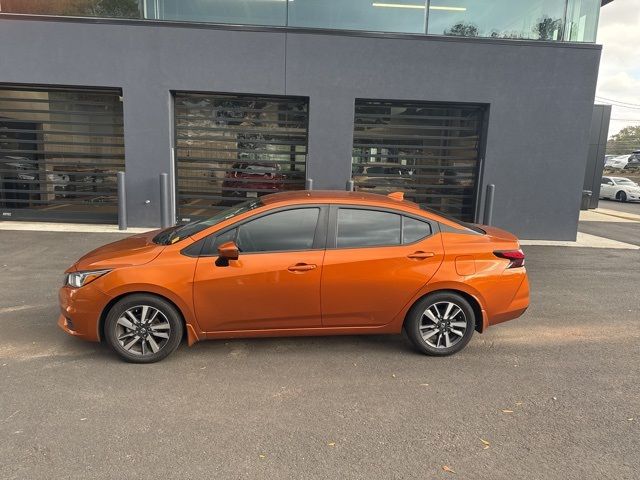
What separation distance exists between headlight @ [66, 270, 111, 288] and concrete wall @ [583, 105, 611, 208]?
19385 millimetres

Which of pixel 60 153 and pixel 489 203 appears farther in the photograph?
pixel 60 153

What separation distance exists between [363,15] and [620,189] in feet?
77.7

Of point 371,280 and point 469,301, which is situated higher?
point 371,280

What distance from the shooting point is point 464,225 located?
15.4ft

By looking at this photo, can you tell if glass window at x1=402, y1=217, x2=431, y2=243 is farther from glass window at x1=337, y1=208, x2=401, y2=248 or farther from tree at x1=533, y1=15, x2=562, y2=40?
tree at x1=533, y1=15, x2=562, y2=40

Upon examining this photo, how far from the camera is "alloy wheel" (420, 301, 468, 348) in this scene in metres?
4.38

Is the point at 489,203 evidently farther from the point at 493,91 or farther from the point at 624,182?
the point at 624,182

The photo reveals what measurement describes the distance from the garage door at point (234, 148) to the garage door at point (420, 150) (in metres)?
1.52

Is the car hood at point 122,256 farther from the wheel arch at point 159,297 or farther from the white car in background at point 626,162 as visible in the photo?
the white car in background at point 626,162

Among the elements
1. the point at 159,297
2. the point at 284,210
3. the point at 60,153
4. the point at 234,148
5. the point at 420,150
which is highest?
the point at 420,150

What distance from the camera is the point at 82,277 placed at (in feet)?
13.3

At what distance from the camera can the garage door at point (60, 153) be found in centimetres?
1116

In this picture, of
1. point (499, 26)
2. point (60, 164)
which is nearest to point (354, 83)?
point (499, 26)

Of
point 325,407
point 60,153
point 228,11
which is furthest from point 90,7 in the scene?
point 325,407
